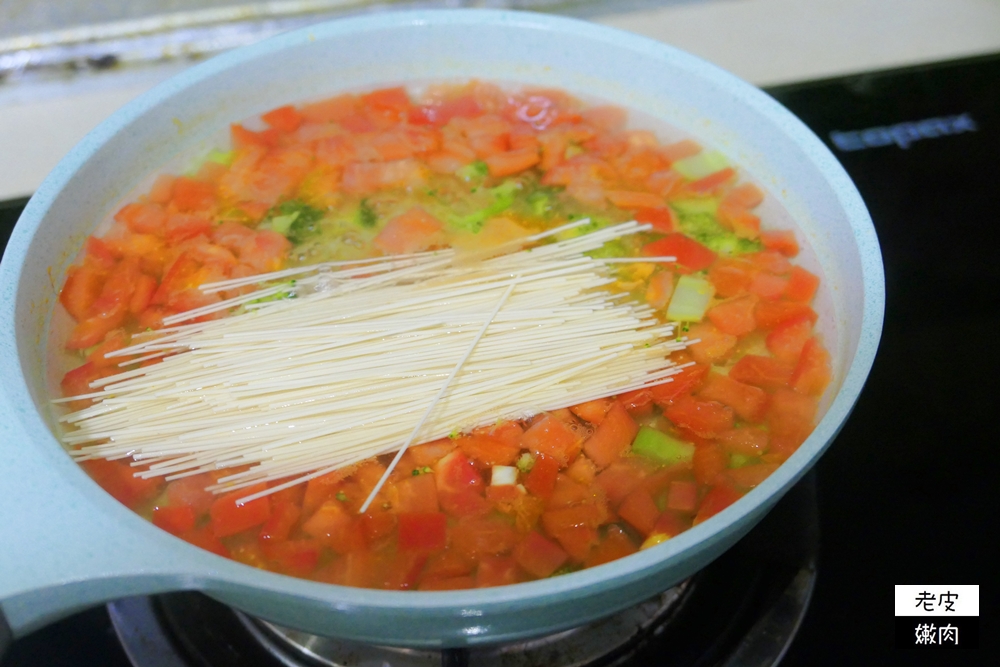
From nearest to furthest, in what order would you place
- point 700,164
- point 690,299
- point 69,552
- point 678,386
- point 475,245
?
point 69,552, point 678,386, point 690,299, point 475,245, point 700,164

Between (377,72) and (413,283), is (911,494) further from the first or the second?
(377,72)

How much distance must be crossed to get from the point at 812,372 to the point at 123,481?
100 cm

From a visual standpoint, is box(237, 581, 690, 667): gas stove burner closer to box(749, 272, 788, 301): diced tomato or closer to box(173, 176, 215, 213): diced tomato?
box(749, 272, 788, 301): diced tomato

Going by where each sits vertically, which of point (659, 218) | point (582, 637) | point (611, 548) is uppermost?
point (659, 218)

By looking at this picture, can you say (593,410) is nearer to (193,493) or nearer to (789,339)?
(789,339)

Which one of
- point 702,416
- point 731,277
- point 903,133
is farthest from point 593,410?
point 903,133

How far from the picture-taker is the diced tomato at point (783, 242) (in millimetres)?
1276

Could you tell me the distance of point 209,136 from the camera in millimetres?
1439

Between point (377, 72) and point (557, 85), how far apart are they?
0.38 m

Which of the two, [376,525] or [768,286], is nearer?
[376,525]

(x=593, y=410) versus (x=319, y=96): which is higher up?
(x=319, y=96)

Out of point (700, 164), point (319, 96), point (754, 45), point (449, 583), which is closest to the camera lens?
point (449, 583)

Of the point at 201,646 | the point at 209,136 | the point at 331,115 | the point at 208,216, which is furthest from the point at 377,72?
the point at 201,646

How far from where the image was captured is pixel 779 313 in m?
1.18
